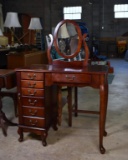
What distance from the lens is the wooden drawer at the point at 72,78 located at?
1911mm

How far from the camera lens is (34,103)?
213 centimetres

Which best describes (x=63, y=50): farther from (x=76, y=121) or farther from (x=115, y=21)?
(x=115, y=21)

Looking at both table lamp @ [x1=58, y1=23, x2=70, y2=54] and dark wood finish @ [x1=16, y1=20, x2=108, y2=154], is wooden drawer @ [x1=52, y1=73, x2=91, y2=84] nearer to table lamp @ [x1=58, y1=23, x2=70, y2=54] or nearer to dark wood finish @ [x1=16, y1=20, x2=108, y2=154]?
dark wood finish @ [x1=16, y1=20, x2=108, y2=154]

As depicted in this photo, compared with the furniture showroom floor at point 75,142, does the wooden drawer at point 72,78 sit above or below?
above

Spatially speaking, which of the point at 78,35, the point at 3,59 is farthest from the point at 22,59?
the point at 78,35

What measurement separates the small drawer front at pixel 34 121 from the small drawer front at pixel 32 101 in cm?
16

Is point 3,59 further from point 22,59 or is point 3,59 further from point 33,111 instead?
point 33,111

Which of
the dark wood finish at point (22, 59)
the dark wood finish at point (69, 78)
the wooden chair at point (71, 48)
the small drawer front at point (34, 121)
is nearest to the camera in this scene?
the dark wood finish at point (69, 78)

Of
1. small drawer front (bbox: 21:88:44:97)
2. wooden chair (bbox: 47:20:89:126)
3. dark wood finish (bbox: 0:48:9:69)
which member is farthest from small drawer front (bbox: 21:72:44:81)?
dark wood finish (bbox: 0:48:9:69)

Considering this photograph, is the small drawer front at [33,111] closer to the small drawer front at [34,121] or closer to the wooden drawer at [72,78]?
the small drawer front at [34,121]

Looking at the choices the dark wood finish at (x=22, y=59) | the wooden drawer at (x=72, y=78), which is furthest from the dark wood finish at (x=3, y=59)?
the wooden drawer at (x=72, y=78)

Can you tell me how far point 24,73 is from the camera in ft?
6.82

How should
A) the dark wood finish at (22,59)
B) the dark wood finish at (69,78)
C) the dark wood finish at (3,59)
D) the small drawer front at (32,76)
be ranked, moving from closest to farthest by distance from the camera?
the dark wood finish at (69,78)
the small drawer front at (32,76)
the dark wood finish at (22,59)
the dark wood finish at (3,59)

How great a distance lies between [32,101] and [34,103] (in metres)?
0.03
